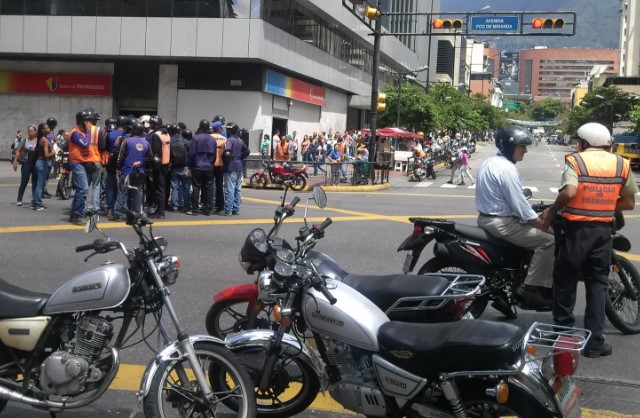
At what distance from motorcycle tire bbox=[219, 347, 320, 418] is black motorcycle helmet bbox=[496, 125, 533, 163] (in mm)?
3230

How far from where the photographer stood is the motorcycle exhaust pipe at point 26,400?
13.8ft

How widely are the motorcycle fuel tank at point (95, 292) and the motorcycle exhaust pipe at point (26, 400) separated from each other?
1.65 feet

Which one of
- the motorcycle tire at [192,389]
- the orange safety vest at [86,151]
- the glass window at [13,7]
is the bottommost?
the motorcycle tire at [192,389]

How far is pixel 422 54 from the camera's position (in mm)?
84312

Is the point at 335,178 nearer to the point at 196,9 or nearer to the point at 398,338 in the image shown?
the point at 196,9

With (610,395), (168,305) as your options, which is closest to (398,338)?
(168,305)

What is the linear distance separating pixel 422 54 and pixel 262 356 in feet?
271

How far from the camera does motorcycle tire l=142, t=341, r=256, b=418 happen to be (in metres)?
4.04

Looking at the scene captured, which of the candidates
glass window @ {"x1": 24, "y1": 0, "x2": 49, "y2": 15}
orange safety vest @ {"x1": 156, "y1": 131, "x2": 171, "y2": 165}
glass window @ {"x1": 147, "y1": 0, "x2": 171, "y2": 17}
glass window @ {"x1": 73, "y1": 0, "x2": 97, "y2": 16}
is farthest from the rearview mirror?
glass window @ {"x1": 24, "y1": 0, "x2": 49, "y2": 15}

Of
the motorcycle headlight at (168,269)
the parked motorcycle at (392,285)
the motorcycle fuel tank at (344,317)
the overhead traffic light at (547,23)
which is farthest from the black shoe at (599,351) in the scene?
the overhead traffic light at (547,23)

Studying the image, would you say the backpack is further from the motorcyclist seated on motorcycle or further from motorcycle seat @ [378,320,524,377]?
motorcycle seat @ [378,320,524,377]

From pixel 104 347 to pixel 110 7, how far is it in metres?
31.8

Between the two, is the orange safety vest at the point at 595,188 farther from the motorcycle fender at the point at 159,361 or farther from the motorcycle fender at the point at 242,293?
the motorcycle fender at the point at 159,361

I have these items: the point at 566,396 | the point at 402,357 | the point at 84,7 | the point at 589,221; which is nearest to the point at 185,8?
the point at 84,7
